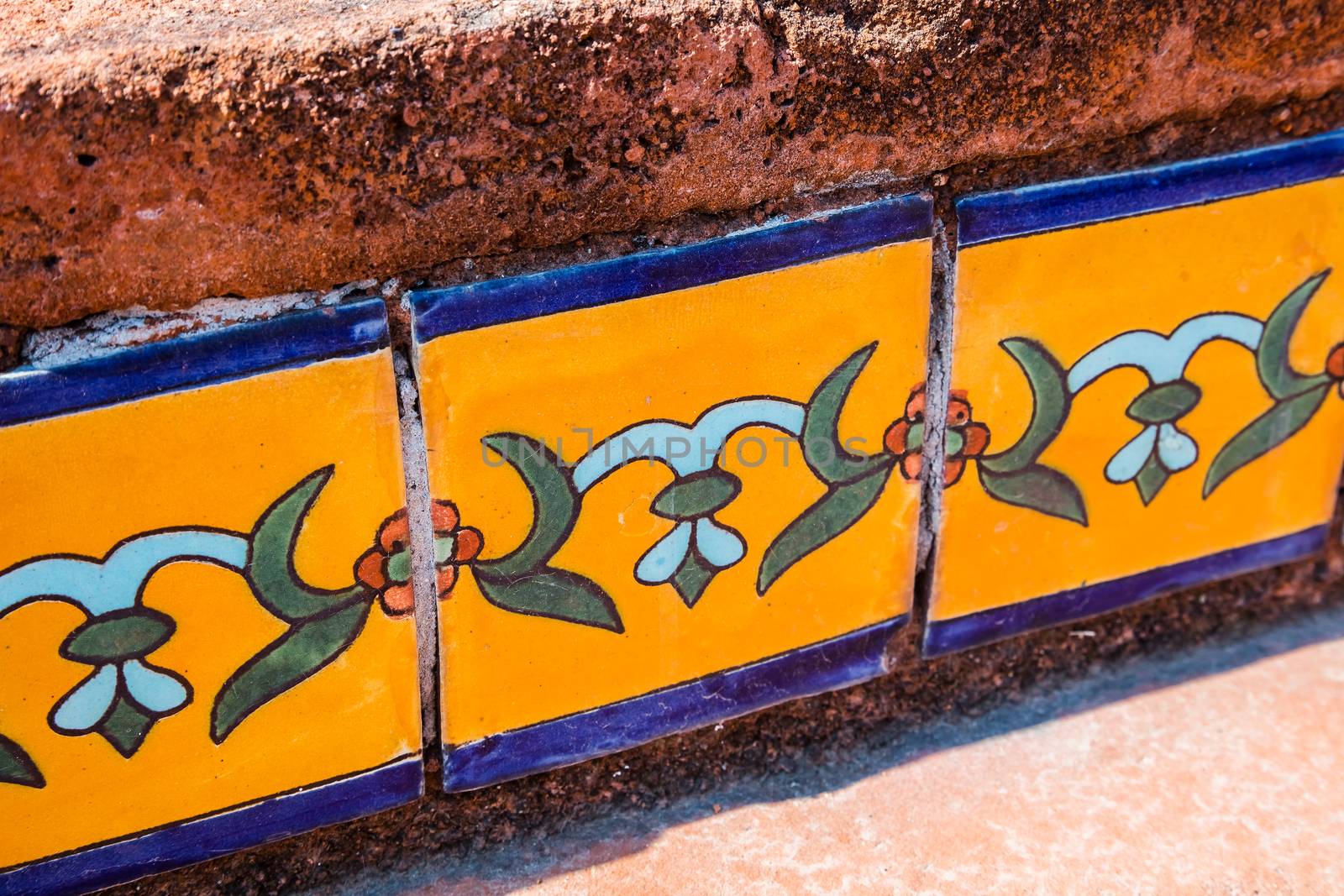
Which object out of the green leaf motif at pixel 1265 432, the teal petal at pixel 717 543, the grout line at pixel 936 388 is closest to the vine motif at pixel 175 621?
the teal petal at pixel 717 543

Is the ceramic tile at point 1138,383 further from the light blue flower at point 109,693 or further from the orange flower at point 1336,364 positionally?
the light blue flower at point 109,693

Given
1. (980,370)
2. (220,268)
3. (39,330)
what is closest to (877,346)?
(980,370)

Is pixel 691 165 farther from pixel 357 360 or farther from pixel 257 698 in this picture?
pixel 257 698

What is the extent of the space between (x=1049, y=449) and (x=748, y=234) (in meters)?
0.43

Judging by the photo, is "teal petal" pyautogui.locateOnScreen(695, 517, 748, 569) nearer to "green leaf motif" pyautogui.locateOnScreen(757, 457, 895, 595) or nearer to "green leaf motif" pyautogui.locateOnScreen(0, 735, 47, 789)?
"green leaf motif" pyautogui.locateOnScreen(757, 457, 895, 595)

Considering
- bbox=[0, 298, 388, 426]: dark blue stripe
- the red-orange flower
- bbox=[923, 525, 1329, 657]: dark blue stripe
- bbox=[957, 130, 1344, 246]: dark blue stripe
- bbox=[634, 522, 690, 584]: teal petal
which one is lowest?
bbox=[923, 525, 1329, 657]: dark blue stripe

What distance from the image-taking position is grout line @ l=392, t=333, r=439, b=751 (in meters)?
1.07

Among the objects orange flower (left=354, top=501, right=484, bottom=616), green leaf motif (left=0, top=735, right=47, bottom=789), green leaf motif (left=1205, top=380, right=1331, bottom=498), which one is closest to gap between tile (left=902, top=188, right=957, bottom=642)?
green leaf motif (left=1205, top=380, right=1331, bottom=498)

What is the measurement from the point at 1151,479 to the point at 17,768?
1.15 meters

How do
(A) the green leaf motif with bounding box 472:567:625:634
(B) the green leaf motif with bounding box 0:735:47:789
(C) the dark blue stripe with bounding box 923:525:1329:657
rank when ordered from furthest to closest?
(C) the dark blue stripe with bounding box 923:525:1329:657
(A) the green leaf motif with bounding box 472:567:625:634
(B) the green leaf motif with bounding box 0:735:47:789

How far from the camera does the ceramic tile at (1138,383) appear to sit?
1217 millimetres

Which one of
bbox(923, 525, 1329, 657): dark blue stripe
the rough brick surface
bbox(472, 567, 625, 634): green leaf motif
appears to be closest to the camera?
the rough brick surface

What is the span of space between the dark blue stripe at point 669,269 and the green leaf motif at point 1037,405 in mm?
178

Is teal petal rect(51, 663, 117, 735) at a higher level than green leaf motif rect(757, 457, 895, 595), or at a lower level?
lower
